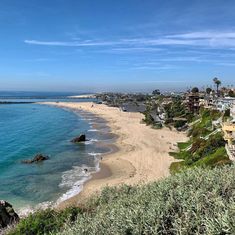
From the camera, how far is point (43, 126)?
300 ft

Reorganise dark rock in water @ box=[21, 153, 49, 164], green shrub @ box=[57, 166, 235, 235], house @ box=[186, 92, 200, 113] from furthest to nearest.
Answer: house @ box=[186, 92, 200, 113]
dark rock in water @ box=[21, 153, 49, 164]
green shrub @ box=[57, 166, 235, 235]

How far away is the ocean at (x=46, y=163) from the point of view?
3638 cm

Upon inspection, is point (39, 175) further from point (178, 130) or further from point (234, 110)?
point (178, 130)

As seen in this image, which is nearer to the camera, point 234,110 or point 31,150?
point 31,150

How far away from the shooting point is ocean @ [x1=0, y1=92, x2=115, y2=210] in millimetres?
36375

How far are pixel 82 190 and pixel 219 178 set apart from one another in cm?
2610

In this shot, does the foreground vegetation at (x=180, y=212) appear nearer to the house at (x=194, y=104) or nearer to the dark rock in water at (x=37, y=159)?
the dark rock in water at (x=37, y=159)

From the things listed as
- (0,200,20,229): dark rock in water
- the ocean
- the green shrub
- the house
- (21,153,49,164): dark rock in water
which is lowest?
the ocean

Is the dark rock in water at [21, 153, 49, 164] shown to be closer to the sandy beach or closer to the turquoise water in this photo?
the turquoise water

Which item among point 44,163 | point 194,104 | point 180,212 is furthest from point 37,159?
point 194,104

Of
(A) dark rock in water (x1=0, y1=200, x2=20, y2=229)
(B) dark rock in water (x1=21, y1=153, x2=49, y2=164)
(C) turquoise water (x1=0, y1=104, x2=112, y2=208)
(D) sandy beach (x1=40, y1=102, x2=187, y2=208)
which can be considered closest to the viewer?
(A) dark rock in water (x1=0, y1=200, x2=20, y2=229)

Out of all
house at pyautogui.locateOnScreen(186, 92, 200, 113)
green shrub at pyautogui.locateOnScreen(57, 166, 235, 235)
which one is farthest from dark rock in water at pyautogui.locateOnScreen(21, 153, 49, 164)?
house at pyautogui.locateOnScreen(186, 92, 200, 113)

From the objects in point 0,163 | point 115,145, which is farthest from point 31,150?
point 115,145

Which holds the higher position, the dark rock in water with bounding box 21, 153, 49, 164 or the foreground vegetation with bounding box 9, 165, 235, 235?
the foreground vegetation with bounding box 9, 165, 235, 235
